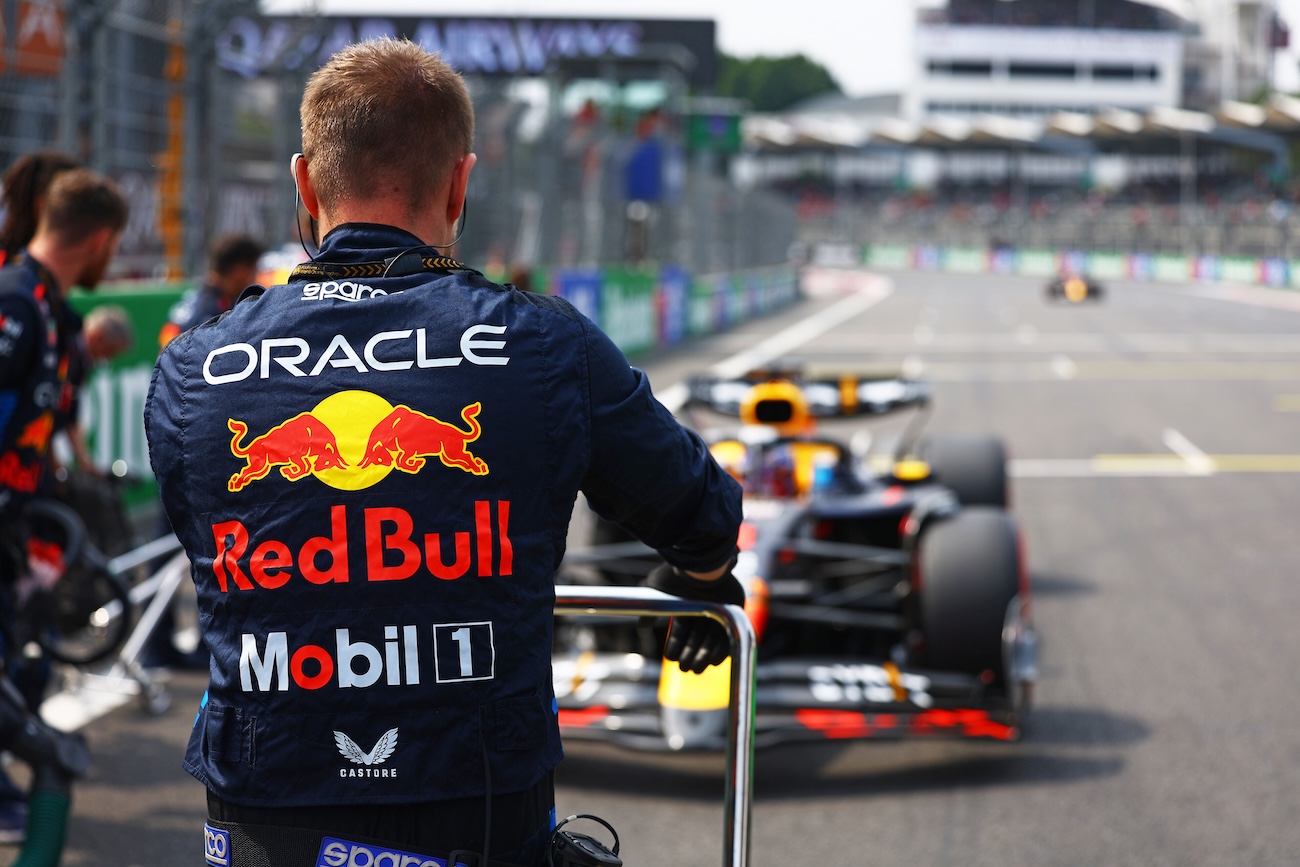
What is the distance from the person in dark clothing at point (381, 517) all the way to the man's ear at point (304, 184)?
3.1 inches

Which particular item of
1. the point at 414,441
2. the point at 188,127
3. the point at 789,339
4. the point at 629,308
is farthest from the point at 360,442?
the point at 789,339

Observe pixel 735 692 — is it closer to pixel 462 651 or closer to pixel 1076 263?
pixel 462 651

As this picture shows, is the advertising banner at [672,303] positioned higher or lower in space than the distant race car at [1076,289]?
higher

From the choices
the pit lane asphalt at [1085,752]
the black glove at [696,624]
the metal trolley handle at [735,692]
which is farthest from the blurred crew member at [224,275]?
the black glove at [696,624]

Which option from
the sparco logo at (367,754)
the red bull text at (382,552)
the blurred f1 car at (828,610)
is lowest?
the blurred f1 car at (828,610)

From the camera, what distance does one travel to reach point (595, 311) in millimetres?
18828

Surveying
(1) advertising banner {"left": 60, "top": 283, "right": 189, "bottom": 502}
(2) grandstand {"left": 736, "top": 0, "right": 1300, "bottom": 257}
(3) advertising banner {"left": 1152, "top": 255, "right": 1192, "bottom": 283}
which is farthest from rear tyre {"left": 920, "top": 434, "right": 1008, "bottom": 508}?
(3) advertising banner {"left": 1152, "top": 255, "right": 1192, "bottom": 283}

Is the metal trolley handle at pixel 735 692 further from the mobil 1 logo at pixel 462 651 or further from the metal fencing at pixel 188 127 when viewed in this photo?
the metal fencing at pixel 188 127

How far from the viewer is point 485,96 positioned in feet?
46.7

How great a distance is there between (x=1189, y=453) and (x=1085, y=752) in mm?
7875

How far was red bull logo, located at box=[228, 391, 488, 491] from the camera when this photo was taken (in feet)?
5.74

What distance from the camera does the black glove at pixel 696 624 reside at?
218 centimetres

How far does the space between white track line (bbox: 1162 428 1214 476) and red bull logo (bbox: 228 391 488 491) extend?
33.8ft

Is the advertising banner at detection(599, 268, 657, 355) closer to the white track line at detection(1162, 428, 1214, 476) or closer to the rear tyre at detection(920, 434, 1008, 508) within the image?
the white track line at detection(1162, 428, 1214, 476)
